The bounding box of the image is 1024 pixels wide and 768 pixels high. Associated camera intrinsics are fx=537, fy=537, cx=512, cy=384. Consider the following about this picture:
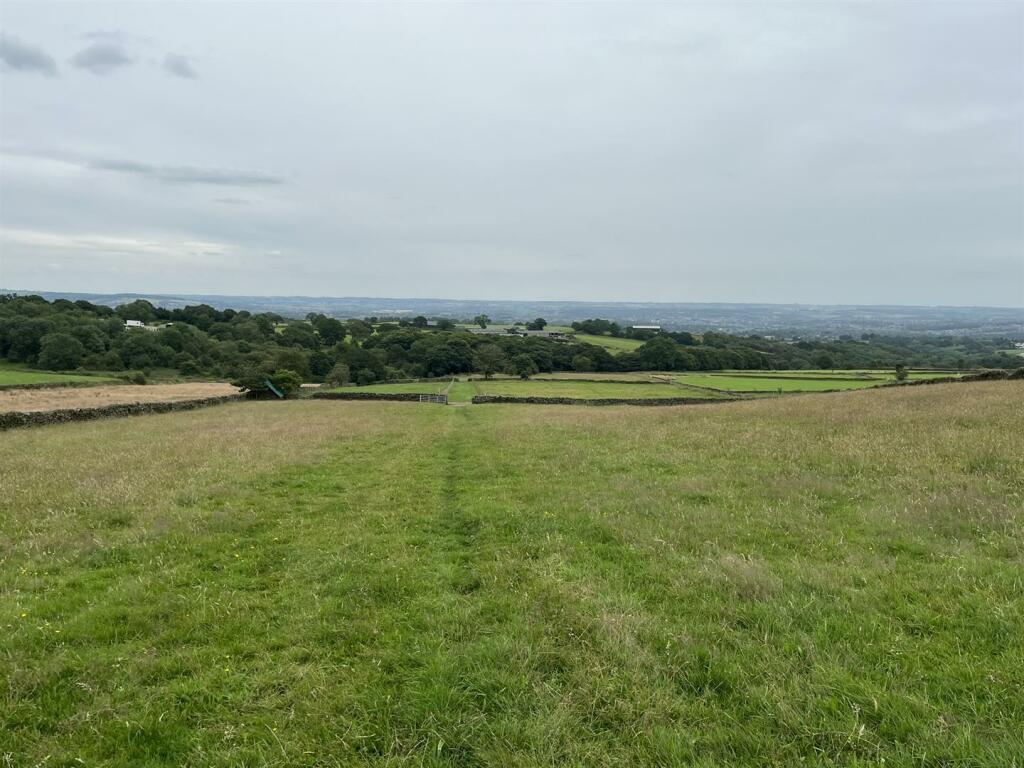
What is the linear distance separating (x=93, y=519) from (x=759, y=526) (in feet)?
37.3

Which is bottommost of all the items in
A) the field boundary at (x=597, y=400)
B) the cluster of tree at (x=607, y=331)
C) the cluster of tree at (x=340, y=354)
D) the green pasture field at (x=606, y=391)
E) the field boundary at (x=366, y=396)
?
the field boundary at (x=366, y=396)

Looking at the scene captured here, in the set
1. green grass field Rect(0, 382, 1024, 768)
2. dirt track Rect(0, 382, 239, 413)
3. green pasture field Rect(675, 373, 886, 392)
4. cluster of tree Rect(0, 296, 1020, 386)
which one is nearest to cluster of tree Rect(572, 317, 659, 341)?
cluster of tree Rect(0, 296, 1020, 386)

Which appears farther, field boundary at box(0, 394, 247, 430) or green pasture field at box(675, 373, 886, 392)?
green pasture field at box(675, 373, 886, 392)

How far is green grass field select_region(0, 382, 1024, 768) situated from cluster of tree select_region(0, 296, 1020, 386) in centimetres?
6550

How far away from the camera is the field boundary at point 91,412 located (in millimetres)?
26984

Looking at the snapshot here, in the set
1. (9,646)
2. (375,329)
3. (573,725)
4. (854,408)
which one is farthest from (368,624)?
(375,329)

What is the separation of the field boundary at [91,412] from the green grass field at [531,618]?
66.9 ft

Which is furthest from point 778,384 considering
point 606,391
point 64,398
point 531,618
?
point 64,398

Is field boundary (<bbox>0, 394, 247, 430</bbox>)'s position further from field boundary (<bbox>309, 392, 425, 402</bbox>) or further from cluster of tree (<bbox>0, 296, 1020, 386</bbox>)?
cluster of tree (<bbox>0, 296, 1020, 386</bbox>)

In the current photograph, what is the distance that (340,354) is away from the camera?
316 ft

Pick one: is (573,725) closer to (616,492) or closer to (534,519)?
(534,519)

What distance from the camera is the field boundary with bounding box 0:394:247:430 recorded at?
27.0 m

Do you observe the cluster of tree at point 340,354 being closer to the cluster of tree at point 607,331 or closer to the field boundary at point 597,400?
the field boundary at point 597,400

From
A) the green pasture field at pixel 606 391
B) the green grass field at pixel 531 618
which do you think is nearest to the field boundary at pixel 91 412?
the green grass field at pixel 531 618
